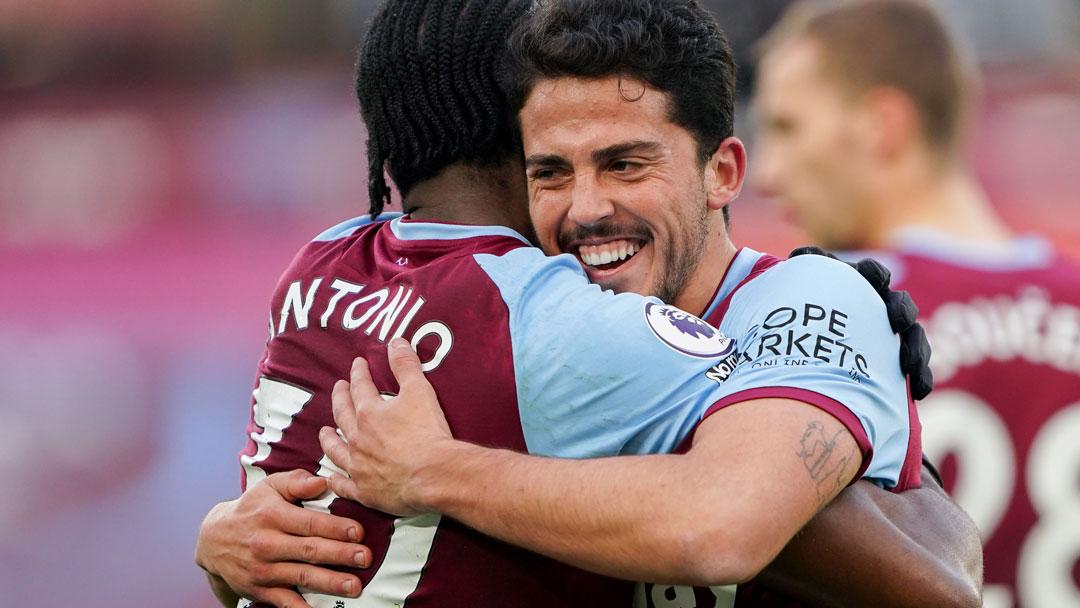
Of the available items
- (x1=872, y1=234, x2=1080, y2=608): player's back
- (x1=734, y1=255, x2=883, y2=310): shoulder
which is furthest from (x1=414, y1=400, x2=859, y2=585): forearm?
(x1=872, y1=234, x2=1080, y2=608): player's back

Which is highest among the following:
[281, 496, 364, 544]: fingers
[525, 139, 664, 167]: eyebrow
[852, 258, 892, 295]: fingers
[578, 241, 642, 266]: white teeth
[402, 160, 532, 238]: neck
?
[525, 139, 664, 167]: eyebrow

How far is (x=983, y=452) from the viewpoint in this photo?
5.16 metres

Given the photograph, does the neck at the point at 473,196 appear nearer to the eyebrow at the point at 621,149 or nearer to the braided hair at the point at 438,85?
the braided hair at the point at 438,85

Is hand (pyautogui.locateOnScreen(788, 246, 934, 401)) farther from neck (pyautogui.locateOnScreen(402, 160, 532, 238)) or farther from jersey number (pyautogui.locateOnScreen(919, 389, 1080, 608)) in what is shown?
jersey number (pyautogui.locateOnScreen(919, 389, 1080, 608))

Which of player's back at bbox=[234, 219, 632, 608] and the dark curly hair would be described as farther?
the dark curly hair

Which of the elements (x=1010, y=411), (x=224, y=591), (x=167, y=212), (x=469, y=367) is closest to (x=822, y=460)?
(x=469, y=367)

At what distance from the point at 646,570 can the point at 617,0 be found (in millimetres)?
1182

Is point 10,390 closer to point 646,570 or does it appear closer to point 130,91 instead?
point 130,91

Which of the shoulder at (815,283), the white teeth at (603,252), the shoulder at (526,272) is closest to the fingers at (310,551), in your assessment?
the shoulder at (526,272)

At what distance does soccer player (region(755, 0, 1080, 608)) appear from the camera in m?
5.13

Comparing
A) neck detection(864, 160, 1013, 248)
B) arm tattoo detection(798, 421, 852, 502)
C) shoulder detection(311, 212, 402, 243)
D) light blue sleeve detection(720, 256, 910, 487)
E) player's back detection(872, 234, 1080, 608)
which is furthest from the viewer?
neck detection(864, 160, 1013, 248)

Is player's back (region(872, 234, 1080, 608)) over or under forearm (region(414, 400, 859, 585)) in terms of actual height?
under

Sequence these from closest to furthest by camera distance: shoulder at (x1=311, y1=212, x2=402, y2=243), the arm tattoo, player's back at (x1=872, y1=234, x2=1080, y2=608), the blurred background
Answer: the arm tattoo
shoulder at (x1=311, y1=212, x2=402, y2=243)
player's back at (x1=872, y1=234, x2=1080, y2=608)
the blurred background

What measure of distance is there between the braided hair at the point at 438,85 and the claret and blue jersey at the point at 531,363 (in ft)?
0.54
